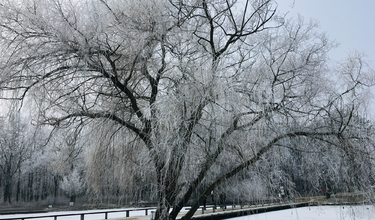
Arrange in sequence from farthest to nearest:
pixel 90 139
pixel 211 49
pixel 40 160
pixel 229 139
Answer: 1. pixel 40 160
2. pixel 211 49
3. pixel 90 139
4. pixel 229 139

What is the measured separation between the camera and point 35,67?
4719 millimetres

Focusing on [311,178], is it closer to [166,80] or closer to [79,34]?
[166,80]

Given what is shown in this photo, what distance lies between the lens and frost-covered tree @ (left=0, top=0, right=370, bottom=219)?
181 inches

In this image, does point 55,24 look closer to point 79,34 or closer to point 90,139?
point 79,34

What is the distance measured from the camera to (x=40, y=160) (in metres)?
31.5

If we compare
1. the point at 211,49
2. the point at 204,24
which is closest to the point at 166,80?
the point at 211,49

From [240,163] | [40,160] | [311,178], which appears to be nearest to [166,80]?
[240,163]

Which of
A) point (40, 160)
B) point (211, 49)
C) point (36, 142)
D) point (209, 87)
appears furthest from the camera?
point (40, 160)

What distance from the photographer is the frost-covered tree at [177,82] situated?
460 cm

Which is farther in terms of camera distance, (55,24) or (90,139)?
(90,139)

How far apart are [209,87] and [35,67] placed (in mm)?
2679

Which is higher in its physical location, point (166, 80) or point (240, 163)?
point (166, 80)

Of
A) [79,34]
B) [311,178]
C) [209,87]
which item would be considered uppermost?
[79,34]

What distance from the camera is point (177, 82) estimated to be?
5152 millimetres
